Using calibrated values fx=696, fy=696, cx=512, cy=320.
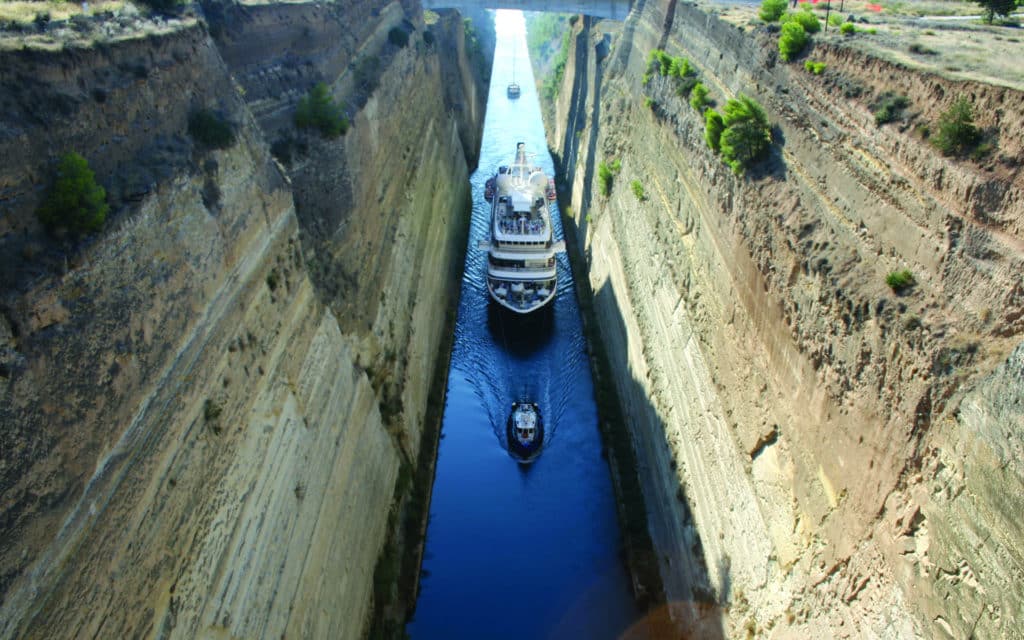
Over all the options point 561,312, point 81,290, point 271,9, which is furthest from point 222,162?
point 561,312

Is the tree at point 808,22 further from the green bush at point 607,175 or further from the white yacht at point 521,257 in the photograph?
the white yacht at point 521,257

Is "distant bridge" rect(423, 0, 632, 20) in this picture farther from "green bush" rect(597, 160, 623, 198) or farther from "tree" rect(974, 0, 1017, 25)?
"tree" rect(974, 0, 1017, 25)

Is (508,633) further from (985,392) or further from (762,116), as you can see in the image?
(762,116)

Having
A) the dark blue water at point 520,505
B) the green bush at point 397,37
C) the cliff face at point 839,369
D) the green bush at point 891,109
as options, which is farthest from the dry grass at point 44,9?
the green bush at point 397,37

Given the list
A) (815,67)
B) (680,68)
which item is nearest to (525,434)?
(815,67)

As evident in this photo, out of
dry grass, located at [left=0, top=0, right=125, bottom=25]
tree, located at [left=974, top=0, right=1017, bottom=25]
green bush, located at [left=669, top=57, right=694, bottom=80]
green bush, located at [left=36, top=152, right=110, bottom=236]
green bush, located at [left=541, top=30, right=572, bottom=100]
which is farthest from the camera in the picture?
green bush, located at [left=541, top=30, right=572, bottom=100]

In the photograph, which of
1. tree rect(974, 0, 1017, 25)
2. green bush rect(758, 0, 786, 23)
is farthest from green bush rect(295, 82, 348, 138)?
tree rect(974, 0, 1017, 25)
